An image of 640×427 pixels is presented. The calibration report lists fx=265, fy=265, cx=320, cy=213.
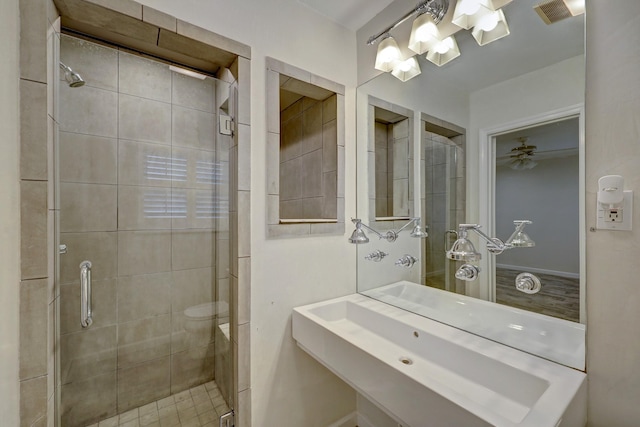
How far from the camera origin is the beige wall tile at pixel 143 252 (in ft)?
4.87

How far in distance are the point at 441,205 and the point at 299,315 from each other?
100 cm

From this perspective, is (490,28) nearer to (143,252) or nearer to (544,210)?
(544,210)

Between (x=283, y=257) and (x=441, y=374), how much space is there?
3.10 ft

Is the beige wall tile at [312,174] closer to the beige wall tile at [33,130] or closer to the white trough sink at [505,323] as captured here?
the white trough sink at [505,323]

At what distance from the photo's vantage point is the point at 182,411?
152cm

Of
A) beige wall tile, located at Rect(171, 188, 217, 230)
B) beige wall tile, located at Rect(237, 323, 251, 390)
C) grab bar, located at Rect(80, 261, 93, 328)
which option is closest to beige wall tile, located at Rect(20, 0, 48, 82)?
beige wall tile, located at Rect(171, 188, 217, 230)

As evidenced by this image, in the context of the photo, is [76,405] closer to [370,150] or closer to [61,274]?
[61,274]

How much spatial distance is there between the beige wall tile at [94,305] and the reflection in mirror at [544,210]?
1.96 metres

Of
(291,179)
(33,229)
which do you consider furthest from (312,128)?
(33,229)

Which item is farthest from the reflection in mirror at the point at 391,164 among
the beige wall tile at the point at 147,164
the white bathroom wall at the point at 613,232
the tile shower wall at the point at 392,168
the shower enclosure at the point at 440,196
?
the beige wall tile at the point at 147,164

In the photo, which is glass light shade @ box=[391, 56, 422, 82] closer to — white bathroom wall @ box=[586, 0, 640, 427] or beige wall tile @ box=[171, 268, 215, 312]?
white bathroom wall @ box=[586, 0, 640, 427]

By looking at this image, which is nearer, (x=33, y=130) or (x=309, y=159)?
(x=33, y=130)

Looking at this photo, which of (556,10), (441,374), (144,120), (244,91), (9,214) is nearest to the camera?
(9,214)

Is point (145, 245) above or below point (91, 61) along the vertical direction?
below
